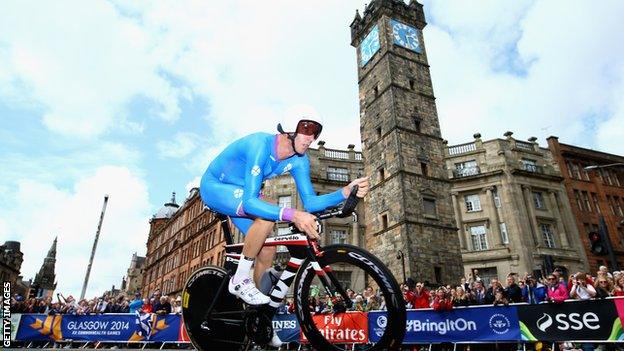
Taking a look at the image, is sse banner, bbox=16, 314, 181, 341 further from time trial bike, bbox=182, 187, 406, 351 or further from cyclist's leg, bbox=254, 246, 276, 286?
cyclist's leg, bbox=254, 246, 276, 286

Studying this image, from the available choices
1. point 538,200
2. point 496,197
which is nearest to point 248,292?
point 496,197

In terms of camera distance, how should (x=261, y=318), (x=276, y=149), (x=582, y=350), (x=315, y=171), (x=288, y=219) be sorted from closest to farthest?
1. (x=288, y=219)
2. (x=261, y=318)
3. (x=276, y=149)
4. (x=582, y=350)
5. (x=315, y=171)

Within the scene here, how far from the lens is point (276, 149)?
11.6 feet

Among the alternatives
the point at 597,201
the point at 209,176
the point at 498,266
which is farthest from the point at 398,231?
the point at 597,201

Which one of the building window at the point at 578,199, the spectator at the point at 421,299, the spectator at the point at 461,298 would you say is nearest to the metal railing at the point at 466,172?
the building window at the point at 578,199

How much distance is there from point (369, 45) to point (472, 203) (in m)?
18.6

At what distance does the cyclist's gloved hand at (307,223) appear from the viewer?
114 inches

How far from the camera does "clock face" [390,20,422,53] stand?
3438 centimetres

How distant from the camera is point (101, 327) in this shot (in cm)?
1287

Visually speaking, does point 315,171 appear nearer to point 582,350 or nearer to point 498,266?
point 498,266

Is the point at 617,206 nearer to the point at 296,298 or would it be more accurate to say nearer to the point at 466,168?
the point at 466,168

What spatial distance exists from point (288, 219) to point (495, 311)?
329 inches

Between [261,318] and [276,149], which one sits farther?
[276,149]

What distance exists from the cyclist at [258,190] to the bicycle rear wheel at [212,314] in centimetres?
32
